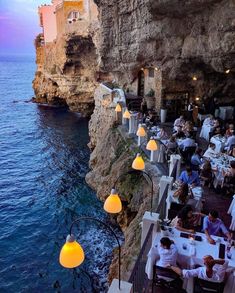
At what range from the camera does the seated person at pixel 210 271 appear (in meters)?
5.75

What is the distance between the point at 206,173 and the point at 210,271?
16.3 feet

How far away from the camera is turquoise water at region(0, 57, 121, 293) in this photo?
13.0m

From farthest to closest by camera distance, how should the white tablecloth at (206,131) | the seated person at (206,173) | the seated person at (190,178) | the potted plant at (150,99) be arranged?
the potted plant at (150,99) < the white tablecloth at (206,131) < the seated person at (206,173) < the seated person at (190,178)

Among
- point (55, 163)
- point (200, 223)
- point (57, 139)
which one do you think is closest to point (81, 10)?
point (57, 139)

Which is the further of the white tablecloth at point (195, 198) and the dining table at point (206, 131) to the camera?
the dining table at point (206, 131)

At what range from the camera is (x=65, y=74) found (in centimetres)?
4172

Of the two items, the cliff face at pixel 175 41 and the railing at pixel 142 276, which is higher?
the cliff face at pixel 175 41

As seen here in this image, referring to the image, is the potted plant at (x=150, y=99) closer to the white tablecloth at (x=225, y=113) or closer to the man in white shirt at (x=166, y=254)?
the white tablecloth at (x=225, y=113)

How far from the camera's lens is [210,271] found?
576cm

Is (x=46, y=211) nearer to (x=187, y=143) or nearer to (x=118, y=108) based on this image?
(x=118, y=108)

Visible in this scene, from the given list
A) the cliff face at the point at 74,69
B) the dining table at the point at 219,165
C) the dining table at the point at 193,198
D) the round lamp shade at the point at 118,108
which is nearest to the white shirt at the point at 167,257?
the dining table at the point at 193,198

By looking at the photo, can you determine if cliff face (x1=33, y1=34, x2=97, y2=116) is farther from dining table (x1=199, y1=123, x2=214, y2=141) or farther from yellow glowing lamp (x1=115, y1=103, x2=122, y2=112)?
dining table (x1=199, y1=123, x2=214, y2=141)

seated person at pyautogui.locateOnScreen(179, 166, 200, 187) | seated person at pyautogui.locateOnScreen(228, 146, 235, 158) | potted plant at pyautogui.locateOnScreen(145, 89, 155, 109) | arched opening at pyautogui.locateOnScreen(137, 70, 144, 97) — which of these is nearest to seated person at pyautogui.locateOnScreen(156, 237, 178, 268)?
seated person at pyautogui.locateOnScreen(179, 166, 200, 187)

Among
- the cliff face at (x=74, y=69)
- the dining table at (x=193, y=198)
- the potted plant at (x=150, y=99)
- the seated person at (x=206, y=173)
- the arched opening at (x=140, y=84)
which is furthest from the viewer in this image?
the cliff face at (x=74, y=69)
